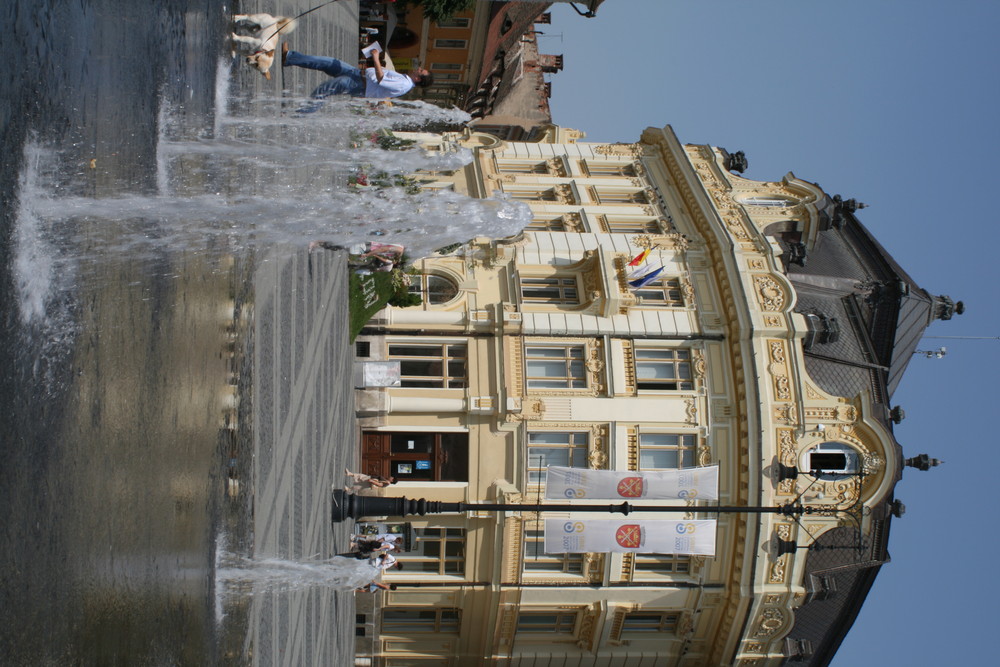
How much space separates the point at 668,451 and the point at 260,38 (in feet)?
59.1

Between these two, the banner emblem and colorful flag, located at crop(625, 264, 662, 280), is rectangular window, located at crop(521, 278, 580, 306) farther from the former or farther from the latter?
the banner emblem

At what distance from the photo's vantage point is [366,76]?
47.5ft

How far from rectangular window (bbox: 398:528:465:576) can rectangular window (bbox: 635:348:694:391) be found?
6521mm

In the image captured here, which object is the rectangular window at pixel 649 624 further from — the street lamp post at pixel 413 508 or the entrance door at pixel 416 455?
the street lamp post at pixel 413 508

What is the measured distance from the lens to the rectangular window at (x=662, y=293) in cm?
2834

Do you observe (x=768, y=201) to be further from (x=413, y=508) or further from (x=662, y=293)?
(x=413, y=508)

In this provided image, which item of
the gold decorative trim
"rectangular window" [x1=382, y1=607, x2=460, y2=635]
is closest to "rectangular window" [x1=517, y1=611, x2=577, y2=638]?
"rectangular window" [x1=382, y1=607, x2=460, y2=635]

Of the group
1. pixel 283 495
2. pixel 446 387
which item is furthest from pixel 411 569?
pixel 283 495

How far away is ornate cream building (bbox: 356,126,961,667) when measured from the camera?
86.6 ft

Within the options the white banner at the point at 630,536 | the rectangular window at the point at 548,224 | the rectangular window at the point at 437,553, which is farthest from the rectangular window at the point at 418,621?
the rectangular window at the point at 548,224

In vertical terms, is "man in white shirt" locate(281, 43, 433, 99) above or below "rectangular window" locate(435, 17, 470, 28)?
below

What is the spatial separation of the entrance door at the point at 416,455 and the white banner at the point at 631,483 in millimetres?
2961

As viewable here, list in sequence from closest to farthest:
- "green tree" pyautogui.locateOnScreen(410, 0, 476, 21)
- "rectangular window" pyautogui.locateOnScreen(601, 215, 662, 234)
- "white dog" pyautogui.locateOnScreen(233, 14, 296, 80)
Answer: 1. "white dog" pyautogui.locateOnScreen(233, 14, 296, 80)
2. "rectangular window" pyautogui.locateOnScreen(601, 215, 662, 234)
3. "green tree" pyautogui.locateOnScreen(410, 0, 476, 21)

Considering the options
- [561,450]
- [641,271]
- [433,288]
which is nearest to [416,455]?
[561,450]
